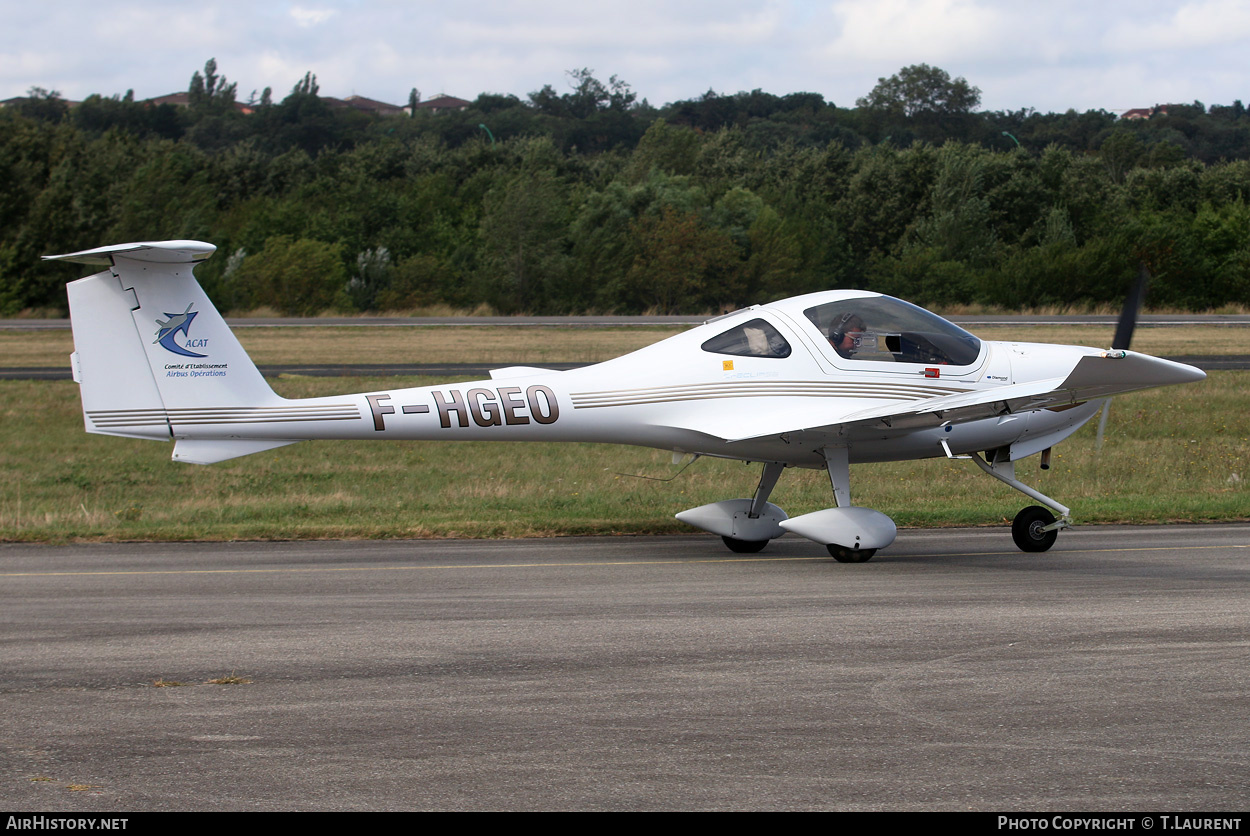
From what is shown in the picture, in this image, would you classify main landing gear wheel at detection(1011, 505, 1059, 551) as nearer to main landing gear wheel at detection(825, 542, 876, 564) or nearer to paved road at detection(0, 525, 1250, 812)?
paved road at detection(0, 525, 1250, 812)

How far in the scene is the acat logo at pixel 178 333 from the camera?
11.0 meters

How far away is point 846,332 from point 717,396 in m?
1.42

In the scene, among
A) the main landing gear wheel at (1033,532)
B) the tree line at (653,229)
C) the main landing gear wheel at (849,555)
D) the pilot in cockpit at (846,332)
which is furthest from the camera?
the tree line at (653,229)

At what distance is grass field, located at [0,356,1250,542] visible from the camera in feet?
47.4

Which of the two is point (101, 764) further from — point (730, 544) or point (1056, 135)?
point (1056, 135)

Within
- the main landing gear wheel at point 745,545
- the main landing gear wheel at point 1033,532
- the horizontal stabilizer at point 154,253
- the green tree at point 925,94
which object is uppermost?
the green tree at point 925,94

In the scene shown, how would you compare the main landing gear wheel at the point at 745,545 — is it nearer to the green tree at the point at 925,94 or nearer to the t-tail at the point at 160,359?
the t-tail at the point at 160,359

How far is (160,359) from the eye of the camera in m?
11.0

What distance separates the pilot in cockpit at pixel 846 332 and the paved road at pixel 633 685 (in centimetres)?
213

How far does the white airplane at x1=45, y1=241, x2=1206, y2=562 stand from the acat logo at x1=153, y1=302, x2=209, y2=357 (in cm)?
1

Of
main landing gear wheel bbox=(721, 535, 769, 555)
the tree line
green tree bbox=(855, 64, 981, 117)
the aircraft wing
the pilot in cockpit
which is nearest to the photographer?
the aircraft wing

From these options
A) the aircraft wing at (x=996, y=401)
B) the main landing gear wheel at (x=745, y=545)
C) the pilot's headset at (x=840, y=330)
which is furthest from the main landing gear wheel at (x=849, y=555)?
the pilot's headset at (x=840, y=330)

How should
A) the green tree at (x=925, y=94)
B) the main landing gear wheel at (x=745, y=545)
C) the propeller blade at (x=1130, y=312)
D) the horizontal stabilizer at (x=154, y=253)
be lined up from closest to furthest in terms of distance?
the horizontal stabilizer at (x=154, y=253) < the propeller blade at (x=1130, y=312) < the main landing gear wheel at (x=745, y=545) < the green tree at (x=925, y=94)

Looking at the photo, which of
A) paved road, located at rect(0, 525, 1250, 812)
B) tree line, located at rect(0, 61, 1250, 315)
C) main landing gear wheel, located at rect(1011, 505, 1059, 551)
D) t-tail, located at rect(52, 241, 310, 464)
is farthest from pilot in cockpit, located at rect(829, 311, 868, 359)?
tree line, located at rect(0, 61, 1250, 315)
